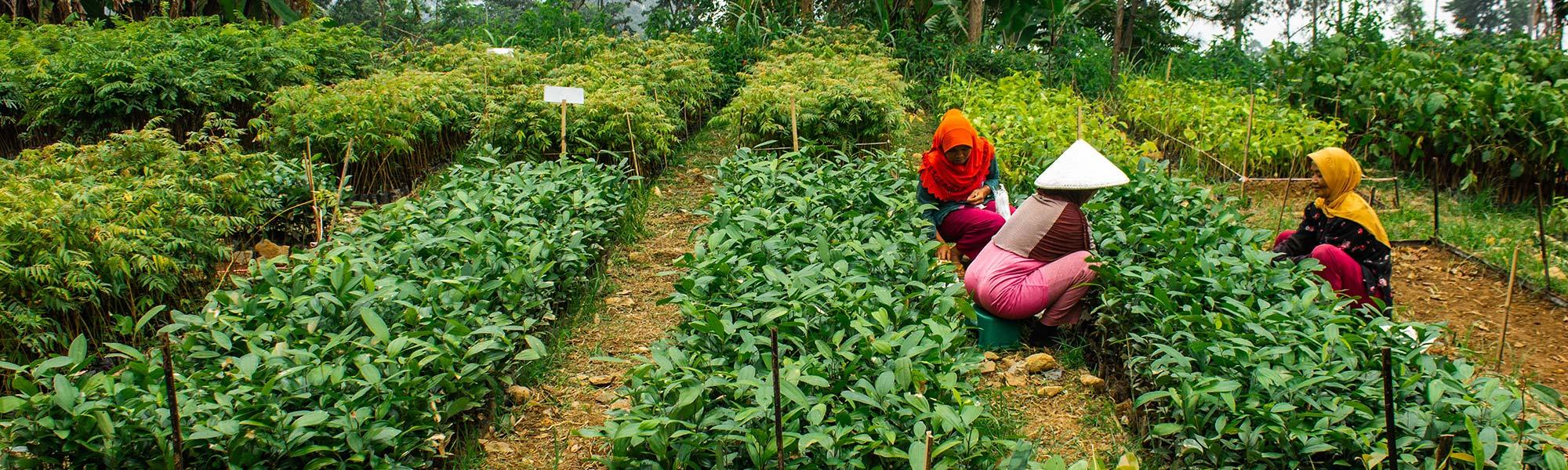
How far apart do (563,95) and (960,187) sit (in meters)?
2.49

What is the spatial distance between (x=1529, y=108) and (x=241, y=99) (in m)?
8.97

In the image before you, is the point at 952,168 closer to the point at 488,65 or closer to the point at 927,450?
the point at 927,450

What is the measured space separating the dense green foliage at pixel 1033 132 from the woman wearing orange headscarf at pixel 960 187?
0.47 meters

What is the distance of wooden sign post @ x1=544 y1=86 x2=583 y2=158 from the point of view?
19.9 ft

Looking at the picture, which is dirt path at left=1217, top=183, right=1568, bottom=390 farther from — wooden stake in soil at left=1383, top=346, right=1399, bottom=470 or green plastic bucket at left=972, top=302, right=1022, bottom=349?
wooden stake in soil at left=1383, top=346, right=1399, bottom=470

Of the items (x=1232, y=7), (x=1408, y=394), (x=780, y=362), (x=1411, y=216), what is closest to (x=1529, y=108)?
(x=1411, y=216)

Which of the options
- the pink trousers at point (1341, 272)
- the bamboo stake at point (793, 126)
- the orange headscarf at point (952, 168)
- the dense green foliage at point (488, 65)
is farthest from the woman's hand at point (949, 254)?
the dense green foliage at point (488, 65)

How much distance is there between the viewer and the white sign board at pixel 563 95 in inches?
239

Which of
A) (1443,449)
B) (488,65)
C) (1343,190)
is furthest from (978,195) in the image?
(488,65)

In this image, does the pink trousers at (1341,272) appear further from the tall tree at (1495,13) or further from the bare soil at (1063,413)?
the tall tree at (1495,13)

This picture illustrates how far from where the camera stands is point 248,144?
7.92 m

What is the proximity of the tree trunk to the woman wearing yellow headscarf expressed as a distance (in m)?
→ 8.12

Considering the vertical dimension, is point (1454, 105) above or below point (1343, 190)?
above

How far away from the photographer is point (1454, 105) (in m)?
6.65
